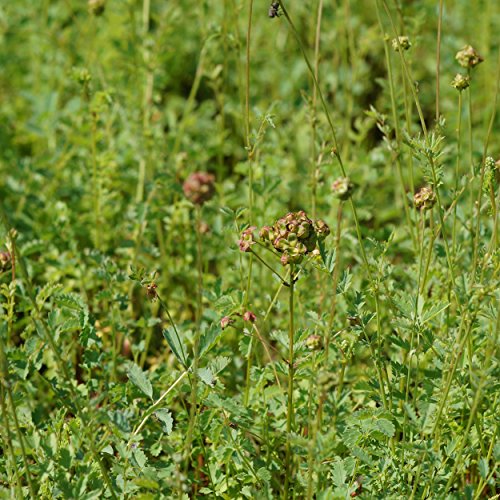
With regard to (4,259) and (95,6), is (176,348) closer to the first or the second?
(4,259)

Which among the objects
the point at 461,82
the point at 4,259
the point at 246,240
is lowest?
the point at 4,259

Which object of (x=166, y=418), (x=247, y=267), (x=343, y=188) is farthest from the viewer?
(x=247, y=267)

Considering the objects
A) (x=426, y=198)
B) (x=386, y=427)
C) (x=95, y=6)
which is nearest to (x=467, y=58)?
(x=426, y=198)

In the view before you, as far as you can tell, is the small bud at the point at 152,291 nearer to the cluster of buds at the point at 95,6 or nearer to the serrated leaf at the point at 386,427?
the serrated leaf at the point at 386,427

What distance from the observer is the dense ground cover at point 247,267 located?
1776 mm

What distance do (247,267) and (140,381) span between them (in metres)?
0.97

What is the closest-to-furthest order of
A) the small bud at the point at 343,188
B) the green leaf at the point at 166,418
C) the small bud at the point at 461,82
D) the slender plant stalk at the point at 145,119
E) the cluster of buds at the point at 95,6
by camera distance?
the small bud at the point at 343,188 < the green leaf at the point at 166,418 < the small bud at the point at 461,82 < the cluster of buds at the point at 95,6 < the slender plant stalk at the point at 145,119

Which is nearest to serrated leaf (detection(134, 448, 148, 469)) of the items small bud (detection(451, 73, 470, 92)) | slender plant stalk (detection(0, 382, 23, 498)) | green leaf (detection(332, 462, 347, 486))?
slender plant stalk (detection(0, 382, 23, 498))

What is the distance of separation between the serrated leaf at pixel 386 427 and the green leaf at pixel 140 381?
50 centimetres

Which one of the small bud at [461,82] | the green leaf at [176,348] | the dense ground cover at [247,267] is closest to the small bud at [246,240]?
the dense ground cover at [247,267]

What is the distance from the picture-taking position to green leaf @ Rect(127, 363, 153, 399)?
1.85m

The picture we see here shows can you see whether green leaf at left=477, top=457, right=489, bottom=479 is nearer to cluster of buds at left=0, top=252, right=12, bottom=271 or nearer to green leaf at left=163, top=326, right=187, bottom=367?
green leaf at left=163, top=326, right=187, bottom=367

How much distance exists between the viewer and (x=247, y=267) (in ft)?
9.11

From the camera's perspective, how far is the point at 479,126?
394 cm
